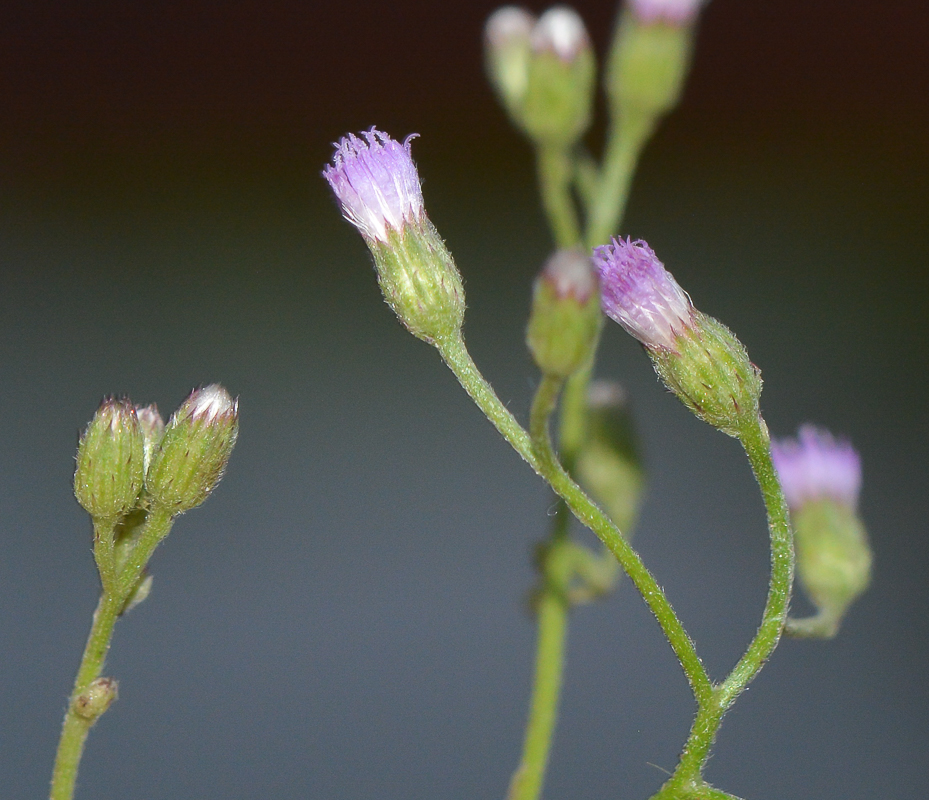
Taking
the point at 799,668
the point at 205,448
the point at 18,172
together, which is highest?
the point at 18,172

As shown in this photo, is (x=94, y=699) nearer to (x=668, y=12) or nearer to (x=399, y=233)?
(x=399, y=233)

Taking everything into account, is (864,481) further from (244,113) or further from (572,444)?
(572,444)

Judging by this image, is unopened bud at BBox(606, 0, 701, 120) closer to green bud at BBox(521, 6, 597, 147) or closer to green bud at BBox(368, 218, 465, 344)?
green bud at BBox(521, 6, 597, 147)

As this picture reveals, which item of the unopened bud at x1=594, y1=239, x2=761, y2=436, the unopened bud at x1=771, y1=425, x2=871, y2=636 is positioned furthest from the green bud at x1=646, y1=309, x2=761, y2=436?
the unopened bud at x1=771, y1=425, x2=871, y2=636

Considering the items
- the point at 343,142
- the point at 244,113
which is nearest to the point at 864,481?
the point at 244,113

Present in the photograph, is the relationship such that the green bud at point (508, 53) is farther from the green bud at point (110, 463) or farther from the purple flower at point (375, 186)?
the green bud at point (110, 463)

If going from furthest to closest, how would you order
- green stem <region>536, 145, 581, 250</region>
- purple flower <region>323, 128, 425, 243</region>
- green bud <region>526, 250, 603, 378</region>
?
green stem <region>536, 145, 581, 250</region>
purple flower <region>323, 128, 425, 243</region>
green bud <region>526, 250, 603, 378</region>

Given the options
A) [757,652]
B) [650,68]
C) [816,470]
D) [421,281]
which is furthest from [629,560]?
[650,68]
